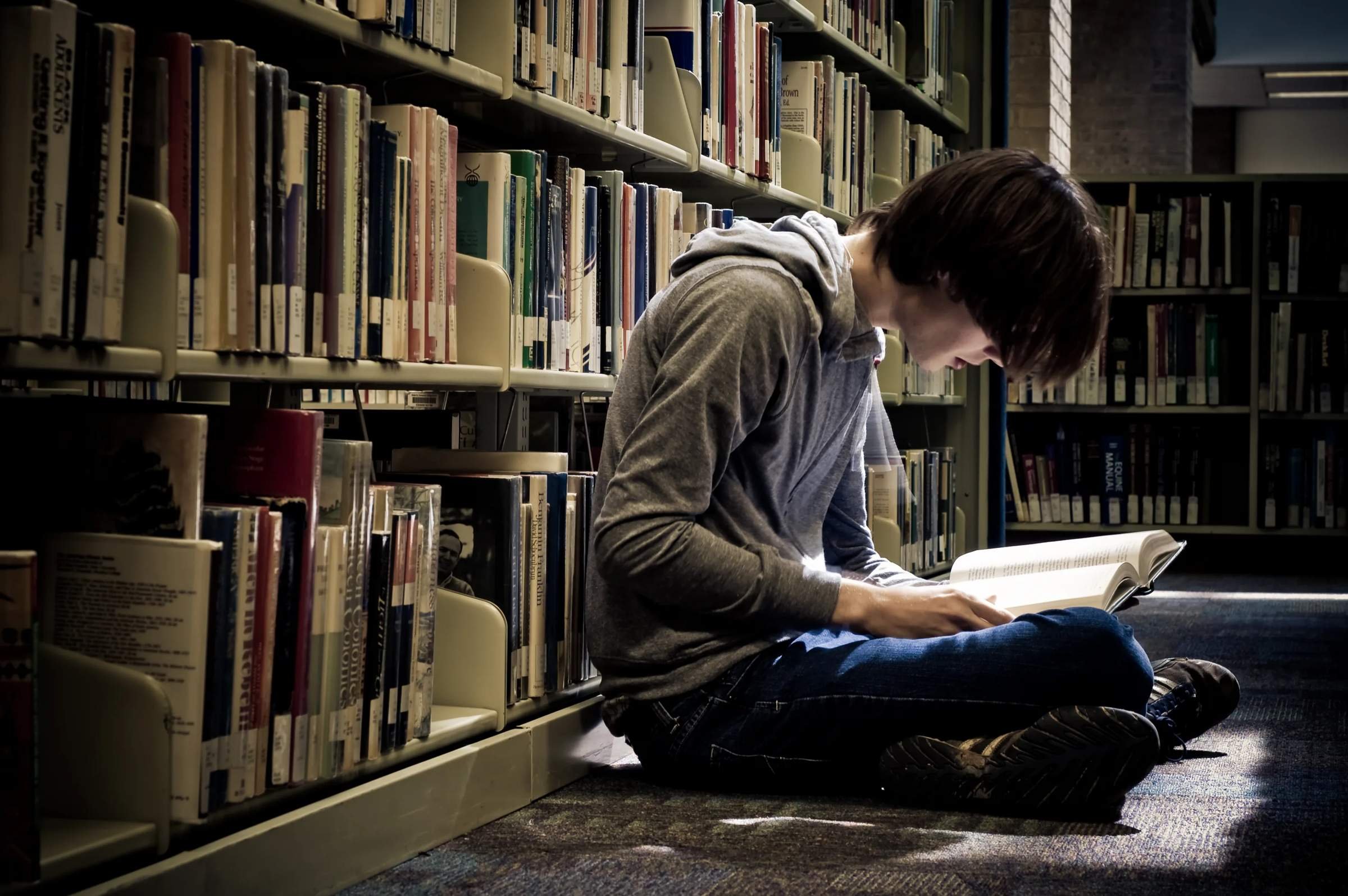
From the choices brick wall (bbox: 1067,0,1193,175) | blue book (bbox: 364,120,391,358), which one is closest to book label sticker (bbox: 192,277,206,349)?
blue book (bbox: 364,120,391,358)

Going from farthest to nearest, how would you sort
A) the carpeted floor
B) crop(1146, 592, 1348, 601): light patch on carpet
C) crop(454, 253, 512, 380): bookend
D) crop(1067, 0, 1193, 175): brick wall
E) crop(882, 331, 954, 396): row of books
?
crop(1067, 0, 1193, 175): brick wall → crop(1146, 592, 1348, 601): light patch on carpet → crop(882, 331, 954, 396): row of books → crop(454, 253, 512, 380): bookend → the carpeted floor

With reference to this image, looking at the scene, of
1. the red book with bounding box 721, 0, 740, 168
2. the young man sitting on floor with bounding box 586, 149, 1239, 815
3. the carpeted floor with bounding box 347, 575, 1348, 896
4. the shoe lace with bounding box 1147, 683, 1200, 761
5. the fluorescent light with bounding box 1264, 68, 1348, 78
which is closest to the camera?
the carpeted floor with bounding box 347, 575, 1348, 896

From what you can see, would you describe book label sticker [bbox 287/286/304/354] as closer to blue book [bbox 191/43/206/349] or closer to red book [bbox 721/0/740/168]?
blue book [bbox 191/43/206/349]

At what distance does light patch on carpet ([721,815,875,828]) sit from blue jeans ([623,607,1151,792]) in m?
0.09

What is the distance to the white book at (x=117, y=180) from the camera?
1.11m

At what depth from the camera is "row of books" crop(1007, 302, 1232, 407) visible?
5.09 m

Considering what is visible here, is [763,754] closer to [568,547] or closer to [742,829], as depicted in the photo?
[742,829]

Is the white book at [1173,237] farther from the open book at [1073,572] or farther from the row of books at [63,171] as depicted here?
the row of books at [63,171]

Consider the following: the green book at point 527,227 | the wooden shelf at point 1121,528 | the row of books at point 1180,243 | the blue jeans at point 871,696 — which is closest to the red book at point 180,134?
the green book at point 527,227

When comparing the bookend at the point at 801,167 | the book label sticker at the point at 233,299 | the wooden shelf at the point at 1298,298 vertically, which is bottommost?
the book label sticker at the point at 233,299

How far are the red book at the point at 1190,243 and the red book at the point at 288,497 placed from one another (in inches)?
173

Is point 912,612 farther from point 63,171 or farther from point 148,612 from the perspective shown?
point 63,171

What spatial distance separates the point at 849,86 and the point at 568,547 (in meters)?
1.70

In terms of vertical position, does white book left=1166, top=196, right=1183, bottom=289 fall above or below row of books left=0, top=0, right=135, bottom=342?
above
